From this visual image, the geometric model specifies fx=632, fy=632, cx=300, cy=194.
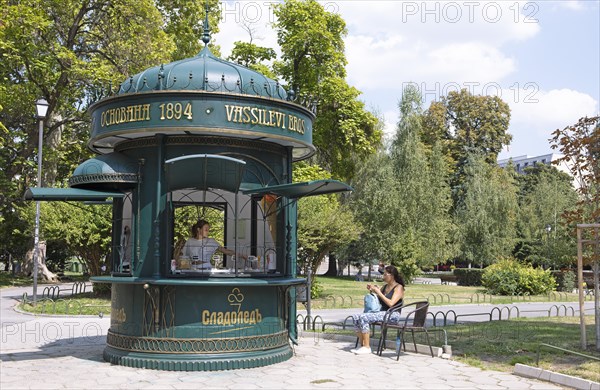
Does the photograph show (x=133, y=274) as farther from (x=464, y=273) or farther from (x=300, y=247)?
(x=464, y=273)

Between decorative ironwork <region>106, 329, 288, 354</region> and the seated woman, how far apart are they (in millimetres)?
1933

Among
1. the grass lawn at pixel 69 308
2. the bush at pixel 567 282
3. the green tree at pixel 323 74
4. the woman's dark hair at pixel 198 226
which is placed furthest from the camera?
the bush at pixel 567 282

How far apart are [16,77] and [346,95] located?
15.3m

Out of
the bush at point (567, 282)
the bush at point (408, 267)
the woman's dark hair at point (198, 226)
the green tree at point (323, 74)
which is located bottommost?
the bush at point (567, 282)

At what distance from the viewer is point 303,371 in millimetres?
Result: 9680

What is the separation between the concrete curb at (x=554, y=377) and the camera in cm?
828

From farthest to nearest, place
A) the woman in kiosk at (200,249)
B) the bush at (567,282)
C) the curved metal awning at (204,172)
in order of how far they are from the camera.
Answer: the bush at (567,282) < the woman in kiosk at (200,249) < the curved metal awning at (204,172)

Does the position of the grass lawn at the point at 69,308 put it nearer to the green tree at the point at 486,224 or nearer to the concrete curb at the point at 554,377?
the concrete curb at the point at 554,377

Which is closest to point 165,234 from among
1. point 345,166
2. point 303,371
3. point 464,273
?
point 303,371

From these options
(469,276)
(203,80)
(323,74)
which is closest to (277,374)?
(203,80)

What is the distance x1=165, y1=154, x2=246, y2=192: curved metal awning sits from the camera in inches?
369

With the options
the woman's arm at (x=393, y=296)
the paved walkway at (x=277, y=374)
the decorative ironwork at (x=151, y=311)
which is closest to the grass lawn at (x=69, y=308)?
the paved walkway at (x=277, y=374)

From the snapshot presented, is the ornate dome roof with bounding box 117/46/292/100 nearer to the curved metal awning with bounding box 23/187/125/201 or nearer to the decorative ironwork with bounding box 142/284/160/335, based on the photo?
the curved metal awning with bounding box 23/187/125/201

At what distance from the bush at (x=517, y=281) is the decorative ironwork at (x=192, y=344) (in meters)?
23.1
